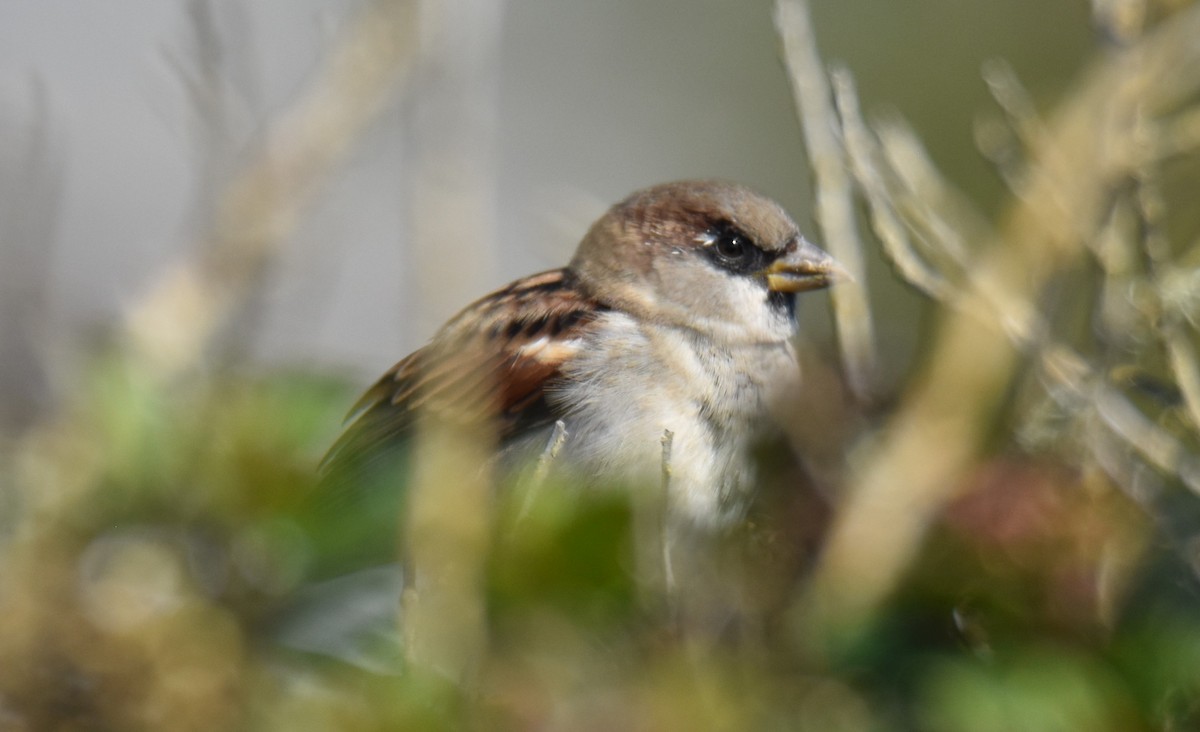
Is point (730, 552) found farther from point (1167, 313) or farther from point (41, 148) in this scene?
point (41, 148)

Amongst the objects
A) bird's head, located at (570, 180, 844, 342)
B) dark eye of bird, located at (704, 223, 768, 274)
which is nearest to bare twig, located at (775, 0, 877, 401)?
bird's head, located at (570, 180, 844, 342)

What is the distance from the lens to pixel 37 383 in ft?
5.91

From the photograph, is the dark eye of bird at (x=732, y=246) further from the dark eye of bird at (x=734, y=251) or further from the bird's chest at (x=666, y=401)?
the bird's chest at (x=666, y=401)

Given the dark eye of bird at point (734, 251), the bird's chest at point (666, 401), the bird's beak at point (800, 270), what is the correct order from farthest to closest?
the dark eye of bird at point (734, 251), the bird's beak at point (800, 270), the bird's chest at point (666, 401)

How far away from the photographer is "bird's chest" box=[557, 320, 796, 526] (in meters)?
2.69

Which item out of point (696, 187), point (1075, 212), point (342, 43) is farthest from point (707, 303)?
point (1075, 212)

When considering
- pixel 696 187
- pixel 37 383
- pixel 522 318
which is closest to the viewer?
pixel 37 383

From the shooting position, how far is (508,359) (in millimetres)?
2998

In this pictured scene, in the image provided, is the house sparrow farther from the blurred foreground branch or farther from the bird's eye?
the blurred foreground branch

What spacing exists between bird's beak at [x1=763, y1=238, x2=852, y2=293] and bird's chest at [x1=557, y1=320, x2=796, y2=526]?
0.15m

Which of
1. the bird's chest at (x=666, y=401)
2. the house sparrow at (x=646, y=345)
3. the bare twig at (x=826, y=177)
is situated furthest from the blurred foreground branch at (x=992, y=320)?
the bird's chest at (x=666, y=401)

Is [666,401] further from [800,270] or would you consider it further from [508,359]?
[800,270]

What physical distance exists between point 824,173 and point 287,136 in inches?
39.1

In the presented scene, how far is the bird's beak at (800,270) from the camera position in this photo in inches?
126
